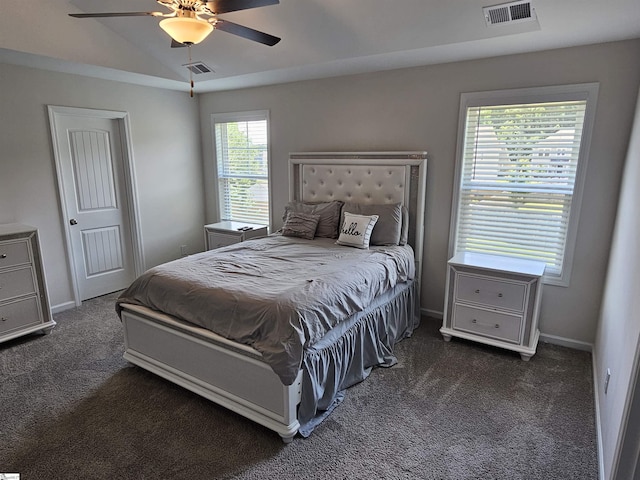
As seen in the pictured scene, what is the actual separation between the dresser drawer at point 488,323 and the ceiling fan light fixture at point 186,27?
2750 mm

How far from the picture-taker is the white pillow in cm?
347

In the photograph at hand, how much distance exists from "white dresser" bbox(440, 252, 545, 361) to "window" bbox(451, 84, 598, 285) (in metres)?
0.23

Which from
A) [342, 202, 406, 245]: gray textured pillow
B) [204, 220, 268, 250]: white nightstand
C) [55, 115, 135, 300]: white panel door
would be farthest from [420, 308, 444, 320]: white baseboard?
[55, 115, 135, 300]: white panel door

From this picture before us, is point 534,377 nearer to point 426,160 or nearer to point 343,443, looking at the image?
Answer: point 343,443

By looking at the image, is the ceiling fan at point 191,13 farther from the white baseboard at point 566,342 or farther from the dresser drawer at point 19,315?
the white baseboard at point 566,342

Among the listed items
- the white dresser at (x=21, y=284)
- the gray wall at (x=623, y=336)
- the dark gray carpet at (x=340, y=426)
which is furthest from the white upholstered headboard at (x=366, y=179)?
the white dresser at (x=21, y=284)

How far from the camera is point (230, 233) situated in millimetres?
4504

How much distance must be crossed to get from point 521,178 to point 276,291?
2.34m

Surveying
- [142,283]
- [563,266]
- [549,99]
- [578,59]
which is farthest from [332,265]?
[578,59]

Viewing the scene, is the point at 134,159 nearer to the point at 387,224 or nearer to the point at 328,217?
the point at 328,217

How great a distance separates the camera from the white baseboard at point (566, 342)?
3.14 meters

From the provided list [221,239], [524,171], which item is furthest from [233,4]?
[221,239]

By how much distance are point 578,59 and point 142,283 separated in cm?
367

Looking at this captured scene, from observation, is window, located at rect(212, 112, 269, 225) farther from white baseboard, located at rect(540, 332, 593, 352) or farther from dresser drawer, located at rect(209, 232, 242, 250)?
white baseboard, located at rect(540, 332, 593, 352)
